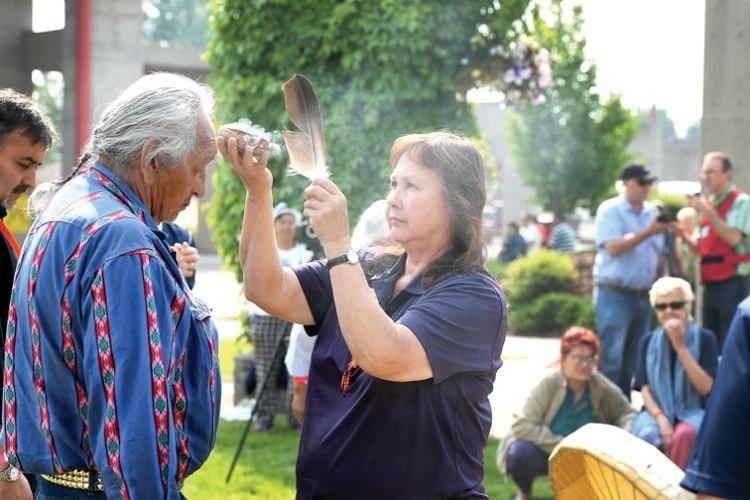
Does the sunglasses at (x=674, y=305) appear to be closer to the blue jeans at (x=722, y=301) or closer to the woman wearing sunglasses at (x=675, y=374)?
the woman wearing sunglasses at (x=675, y=374)

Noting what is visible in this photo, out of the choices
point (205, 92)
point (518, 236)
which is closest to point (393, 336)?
point (205, 92)

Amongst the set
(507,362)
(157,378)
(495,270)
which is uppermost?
(157,378)

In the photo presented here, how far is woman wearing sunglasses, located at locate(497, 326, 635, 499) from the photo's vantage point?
21.2 feet

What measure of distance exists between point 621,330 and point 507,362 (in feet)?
13.6

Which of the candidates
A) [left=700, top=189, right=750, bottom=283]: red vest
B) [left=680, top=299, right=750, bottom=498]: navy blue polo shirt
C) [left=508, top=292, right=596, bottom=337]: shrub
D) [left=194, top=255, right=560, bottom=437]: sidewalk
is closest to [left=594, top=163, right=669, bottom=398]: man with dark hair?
[left=700, top=189, right=750, bottom=283]: red vest

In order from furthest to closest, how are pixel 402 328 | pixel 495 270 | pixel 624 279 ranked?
pixel 624 279
pixel 495 270
pixel 402 328

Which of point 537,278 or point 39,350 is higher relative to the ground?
point 39,350

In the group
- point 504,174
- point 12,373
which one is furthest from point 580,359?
point 504,174

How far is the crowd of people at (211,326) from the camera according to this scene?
239 centimetres

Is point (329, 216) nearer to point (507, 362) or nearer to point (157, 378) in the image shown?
point (157, 378)

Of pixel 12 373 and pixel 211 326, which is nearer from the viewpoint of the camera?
pixel 12 373

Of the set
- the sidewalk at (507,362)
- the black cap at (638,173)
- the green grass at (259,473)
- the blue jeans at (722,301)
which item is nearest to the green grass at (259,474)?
the green grass at (259,473)

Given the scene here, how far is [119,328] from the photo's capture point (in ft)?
7.84

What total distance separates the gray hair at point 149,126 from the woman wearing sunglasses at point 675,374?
4.43 m
